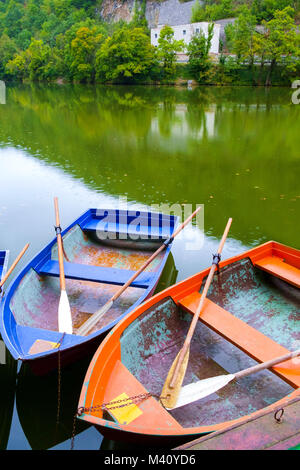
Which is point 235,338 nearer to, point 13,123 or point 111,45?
point 13,123

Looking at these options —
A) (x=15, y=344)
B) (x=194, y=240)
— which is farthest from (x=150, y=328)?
(x=194, y=240)

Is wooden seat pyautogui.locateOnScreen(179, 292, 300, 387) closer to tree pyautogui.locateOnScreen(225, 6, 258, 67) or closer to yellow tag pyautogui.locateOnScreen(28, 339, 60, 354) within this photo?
yellow tag pyautogui.locateOnScreen(28, 339, 60, 354)

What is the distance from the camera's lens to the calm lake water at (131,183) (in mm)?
3770

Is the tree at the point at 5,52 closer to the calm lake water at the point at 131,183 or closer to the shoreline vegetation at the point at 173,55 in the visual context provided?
the shoreline vegetation at the point at 173,55

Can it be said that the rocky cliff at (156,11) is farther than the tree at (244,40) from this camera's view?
Yes

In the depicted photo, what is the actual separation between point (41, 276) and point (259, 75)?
39.4 meters

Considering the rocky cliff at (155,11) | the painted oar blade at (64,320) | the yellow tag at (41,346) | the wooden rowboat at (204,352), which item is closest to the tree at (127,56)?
the rocky cliff at (155,11)

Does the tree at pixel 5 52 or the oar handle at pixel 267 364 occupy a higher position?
the tree at pixel 5 52

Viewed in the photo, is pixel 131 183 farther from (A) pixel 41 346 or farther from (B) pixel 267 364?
(B) pixel 267 364

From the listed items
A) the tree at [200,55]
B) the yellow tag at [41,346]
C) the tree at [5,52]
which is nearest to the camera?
the yellow tag at [41,346]

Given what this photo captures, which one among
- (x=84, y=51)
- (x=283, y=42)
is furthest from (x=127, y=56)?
(x=283, y=42)

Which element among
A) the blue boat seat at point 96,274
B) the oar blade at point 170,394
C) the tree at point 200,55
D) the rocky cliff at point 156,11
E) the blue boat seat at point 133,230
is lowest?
the oar blade at point 170,394

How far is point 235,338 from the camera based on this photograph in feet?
11.4

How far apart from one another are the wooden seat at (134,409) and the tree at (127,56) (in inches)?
1634
